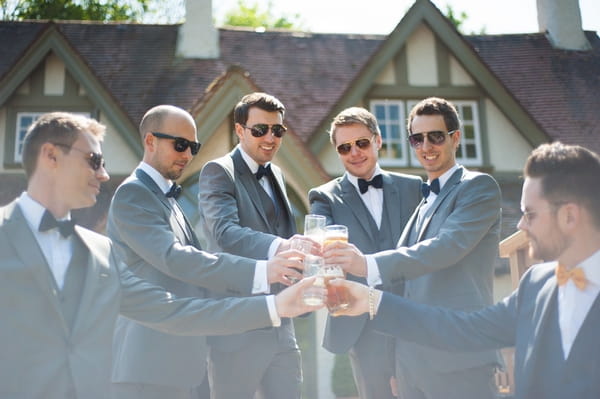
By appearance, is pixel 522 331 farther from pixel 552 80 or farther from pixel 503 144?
pixel 552 80

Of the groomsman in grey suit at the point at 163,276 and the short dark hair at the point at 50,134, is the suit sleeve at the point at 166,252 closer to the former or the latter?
the groomsman in grey suit at the point at 163,276

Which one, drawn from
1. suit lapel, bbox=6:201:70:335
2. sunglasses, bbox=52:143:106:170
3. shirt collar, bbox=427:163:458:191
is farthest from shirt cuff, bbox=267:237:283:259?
suit lapel, bbox=6:201:70:335

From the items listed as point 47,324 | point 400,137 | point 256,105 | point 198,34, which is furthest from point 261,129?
point 198,34

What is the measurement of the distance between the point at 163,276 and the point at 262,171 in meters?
1.12

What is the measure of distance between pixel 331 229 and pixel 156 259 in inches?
44.8

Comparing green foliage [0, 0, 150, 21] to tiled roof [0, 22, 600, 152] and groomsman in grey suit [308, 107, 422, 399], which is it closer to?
tiled roof [0, 22, 600, 152]

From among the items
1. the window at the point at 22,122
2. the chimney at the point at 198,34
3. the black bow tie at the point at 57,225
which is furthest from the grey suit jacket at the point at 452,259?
the chimney at the point at 198,34

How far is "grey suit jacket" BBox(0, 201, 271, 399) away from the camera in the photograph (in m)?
3.13

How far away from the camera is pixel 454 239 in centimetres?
421

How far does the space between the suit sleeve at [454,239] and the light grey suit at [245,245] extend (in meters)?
0.88

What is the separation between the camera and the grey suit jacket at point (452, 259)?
4.18 metres

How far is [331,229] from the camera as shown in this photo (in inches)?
165

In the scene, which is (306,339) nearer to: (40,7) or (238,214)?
(238,214)

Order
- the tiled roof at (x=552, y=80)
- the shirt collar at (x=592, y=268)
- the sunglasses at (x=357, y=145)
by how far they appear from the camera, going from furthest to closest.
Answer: the tiled roof at (x=552, y=80), the sunglasses at (x=357, y=145), the shirt collar at (x=592, y=268)
